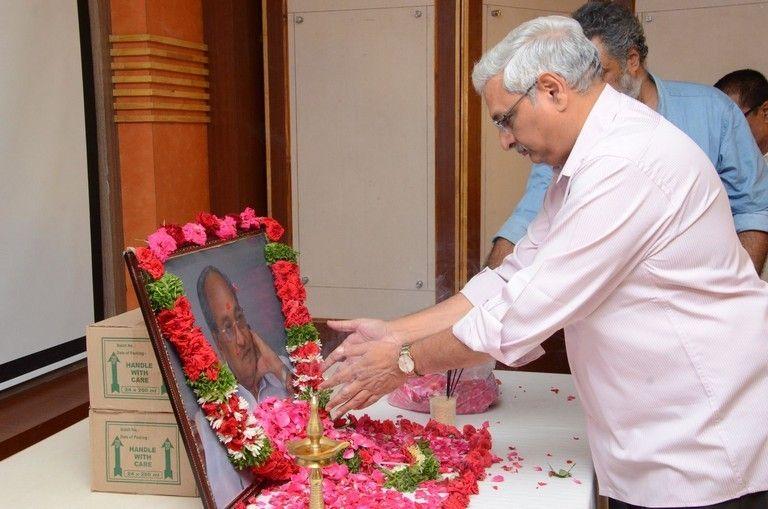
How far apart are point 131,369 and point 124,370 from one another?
0.5 inches

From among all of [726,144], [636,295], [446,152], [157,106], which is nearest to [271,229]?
[636,295]

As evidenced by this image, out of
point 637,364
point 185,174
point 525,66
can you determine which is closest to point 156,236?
point 525,66

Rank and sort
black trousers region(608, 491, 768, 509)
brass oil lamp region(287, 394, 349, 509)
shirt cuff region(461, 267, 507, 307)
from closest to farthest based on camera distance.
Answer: brass oil lamp region(287, 394, 349, 509) → black trousers region(608, 491, 768, 509) → shirt cuff region(461, 267, 507, 307)

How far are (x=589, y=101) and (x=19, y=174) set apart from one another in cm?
186

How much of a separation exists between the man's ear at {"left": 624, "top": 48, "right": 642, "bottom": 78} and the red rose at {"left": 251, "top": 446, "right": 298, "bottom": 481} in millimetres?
1372

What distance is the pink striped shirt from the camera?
1.40m

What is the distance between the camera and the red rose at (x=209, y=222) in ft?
5.32

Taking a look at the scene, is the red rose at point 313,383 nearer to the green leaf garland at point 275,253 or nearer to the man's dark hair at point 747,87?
the green leaf garland at point 275,253

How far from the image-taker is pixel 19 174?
263cm

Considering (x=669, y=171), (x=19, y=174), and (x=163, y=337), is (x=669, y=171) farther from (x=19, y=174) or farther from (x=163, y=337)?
(x=19, y=174)

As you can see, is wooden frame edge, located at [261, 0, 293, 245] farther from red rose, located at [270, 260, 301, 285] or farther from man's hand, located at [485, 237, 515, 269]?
red rose, located at [270, 260, 301, 285]

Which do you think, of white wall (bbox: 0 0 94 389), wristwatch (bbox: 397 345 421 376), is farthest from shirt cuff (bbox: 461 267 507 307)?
white wall (bbox: 0 0 94 389)

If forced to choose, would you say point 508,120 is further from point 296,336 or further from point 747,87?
point 747,87

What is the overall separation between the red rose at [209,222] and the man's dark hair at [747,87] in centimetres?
229
